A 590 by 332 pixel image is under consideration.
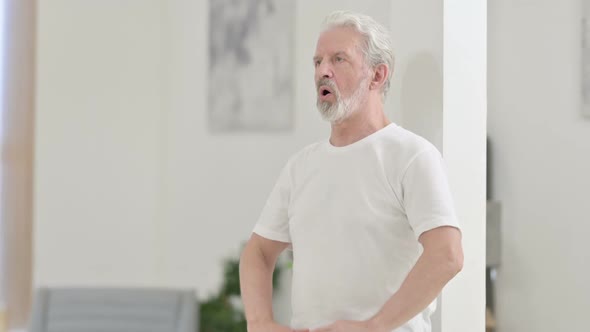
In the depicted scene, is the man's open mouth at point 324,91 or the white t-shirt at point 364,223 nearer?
the white t-shirt at point 364,223

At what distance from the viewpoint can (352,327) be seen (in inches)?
76.2

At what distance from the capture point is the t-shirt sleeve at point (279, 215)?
2.25 m

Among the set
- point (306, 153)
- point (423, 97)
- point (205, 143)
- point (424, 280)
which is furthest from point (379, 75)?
point (205, 143)

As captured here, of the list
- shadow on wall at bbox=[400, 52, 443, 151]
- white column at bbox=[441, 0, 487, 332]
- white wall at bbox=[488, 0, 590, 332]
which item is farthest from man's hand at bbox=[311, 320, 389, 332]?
white wall at bbox=[488, 0, 590, 332]

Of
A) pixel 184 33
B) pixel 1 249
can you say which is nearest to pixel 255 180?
pixel 184 33

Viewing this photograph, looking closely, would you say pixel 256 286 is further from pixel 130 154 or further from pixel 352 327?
pixel 130 154

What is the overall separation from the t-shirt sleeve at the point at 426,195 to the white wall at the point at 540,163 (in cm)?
251

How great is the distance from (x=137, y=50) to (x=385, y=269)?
3.47m

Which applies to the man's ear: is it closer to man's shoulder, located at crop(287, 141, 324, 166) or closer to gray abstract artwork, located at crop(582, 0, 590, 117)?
man's shoulder, located at crop(287, 141, 324, 166)

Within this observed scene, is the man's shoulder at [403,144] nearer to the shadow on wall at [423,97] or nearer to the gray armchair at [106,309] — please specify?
the shadow on wall at [423,97]

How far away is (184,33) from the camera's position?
5.09 meters

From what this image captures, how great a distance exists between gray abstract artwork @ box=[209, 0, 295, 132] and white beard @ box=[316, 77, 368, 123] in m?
2.33

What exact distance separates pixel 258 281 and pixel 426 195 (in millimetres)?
530

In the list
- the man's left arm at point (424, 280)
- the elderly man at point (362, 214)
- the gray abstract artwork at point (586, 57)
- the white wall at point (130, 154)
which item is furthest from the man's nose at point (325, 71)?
the white wall at point (130, 154)
